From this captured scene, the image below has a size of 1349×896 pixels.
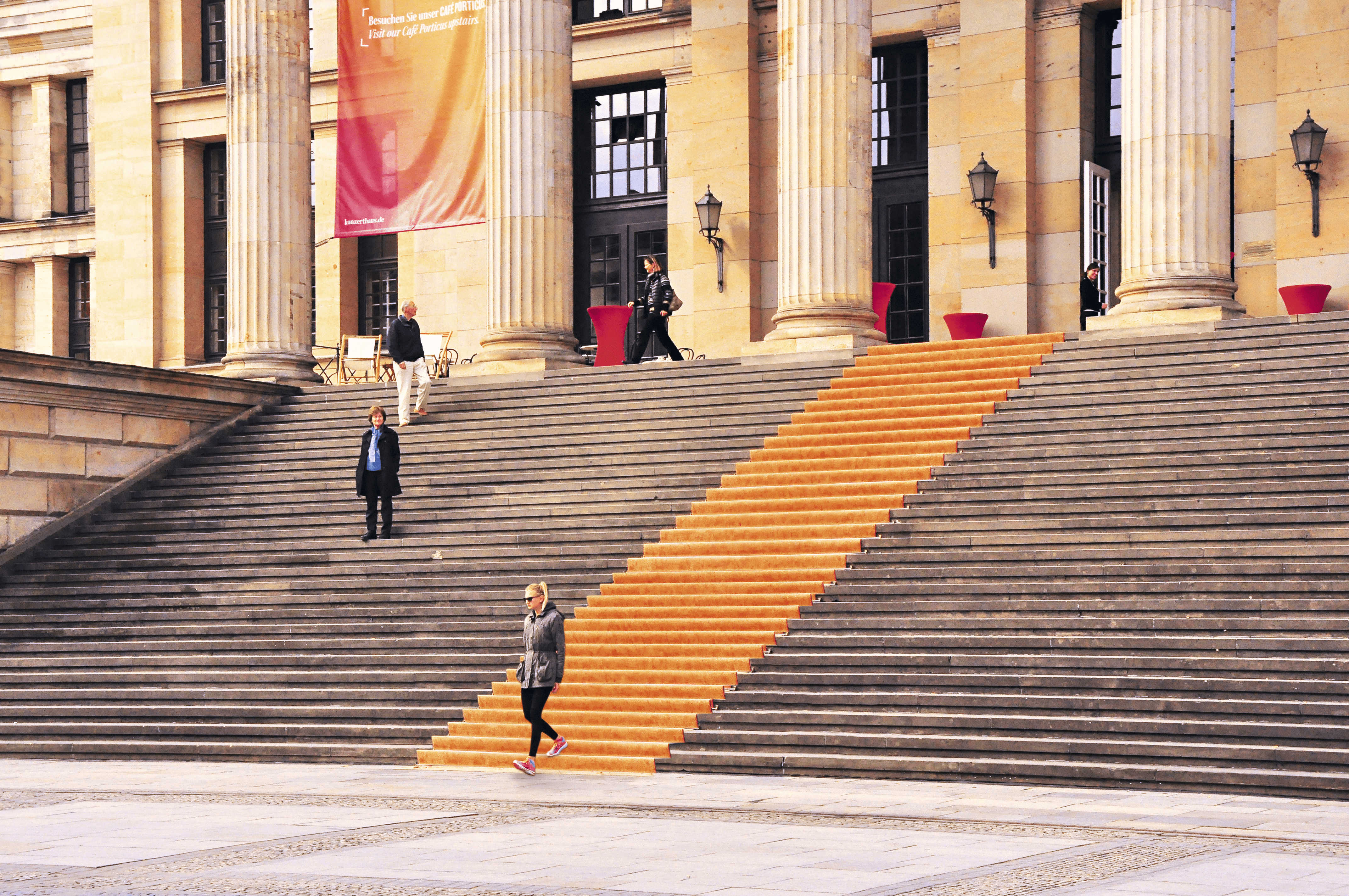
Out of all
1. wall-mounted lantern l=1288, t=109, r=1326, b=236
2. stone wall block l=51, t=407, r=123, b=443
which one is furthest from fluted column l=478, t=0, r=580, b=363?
wall-mounted lantern l=1288, t=109, r=1326, b=236

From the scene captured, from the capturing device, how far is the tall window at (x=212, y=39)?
125ft

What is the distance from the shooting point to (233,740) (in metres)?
17.4

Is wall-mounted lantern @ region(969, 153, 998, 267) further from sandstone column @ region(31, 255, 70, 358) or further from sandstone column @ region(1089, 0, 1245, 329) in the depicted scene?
sandstone column @ region(31, 255, 70, 358)

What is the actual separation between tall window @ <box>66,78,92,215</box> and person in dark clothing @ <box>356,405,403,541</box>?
21187mm

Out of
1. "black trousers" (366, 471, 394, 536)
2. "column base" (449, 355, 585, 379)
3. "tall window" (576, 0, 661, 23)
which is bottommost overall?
"black trousers" (366, 471, 394, 536)

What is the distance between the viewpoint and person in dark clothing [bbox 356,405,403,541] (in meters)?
20.9

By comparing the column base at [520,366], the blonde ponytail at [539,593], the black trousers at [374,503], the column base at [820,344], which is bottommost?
the blonde ponytail at [539,593]

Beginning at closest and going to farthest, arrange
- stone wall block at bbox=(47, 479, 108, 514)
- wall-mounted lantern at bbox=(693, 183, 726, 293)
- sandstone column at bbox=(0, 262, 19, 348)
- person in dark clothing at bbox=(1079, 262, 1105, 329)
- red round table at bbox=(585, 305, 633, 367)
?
stone wall block at bbox=(47, 479, 108, 514) → person in dark clothing at bbox=(1079, 262, 1105, 329) → red round table at bbox=(585, 305, 633, 367) → wall-mounted lantern at bbox=(693, 183, 726, 293) → sandstone column at bbox=(0, 262, 19, 348)

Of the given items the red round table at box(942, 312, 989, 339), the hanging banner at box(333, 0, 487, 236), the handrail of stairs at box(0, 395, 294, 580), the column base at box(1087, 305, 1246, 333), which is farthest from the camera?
the hanging banner at box(333, 0, 487, 236)

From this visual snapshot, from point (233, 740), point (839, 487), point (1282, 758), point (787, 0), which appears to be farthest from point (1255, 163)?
point (233, 740)

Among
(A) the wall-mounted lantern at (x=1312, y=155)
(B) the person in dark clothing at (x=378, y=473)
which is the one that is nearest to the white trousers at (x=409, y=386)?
(B) the person in dark clothing at (x=378, y=473)

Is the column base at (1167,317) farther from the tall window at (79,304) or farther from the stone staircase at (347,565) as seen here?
the tall window at (79,304)

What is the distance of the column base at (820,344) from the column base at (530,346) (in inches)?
124

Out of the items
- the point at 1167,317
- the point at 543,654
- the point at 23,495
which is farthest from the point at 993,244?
the point at 543,654
